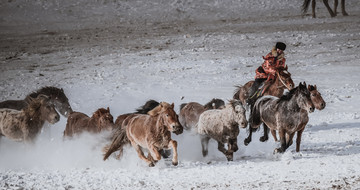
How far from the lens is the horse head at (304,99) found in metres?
8.73

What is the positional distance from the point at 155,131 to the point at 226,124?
1.39 metres

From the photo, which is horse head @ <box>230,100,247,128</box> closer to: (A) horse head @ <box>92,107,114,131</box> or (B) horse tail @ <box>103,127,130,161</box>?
(B) horse tail @ <box>103,127,130,161</box>

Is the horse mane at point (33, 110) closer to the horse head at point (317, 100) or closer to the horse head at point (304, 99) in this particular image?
the horse head at point (304, 99)

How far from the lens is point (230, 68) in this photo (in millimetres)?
18031

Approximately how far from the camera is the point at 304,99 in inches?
348

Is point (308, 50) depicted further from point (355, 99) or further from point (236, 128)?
point (236, 128)

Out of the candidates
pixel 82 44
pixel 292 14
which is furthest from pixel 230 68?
pixel 292 14

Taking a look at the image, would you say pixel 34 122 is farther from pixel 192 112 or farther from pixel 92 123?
pixel 192 112

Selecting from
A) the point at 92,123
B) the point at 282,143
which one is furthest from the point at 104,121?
the point at 282,143

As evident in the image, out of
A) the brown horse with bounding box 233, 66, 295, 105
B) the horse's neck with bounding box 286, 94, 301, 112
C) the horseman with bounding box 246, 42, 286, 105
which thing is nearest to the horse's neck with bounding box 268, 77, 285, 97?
the brown horse with bounding box 233, 66, 295, 105

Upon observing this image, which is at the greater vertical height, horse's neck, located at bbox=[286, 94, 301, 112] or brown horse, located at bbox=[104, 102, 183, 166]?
horse's neck, located at bbox=[286, 94, 301, 112]

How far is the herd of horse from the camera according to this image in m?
8.00

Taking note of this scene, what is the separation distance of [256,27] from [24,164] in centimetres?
1883

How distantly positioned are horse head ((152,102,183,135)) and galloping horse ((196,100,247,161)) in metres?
1.28
